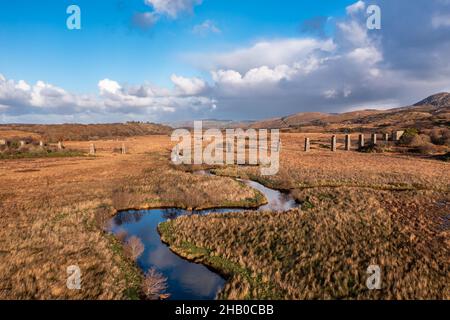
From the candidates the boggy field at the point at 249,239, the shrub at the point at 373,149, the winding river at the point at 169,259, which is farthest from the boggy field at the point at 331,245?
the shrub at the point at 373,149

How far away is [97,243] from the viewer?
486 inches

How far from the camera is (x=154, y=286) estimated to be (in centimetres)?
962

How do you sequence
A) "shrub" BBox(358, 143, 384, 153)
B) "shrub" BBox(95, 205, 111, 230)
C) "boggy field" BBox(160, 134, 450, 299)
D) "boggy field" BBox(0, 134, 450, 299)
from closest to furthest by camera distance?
"boggy field" BBox(160, 134, 450, 299), "boggy field" BBox(0, 134, 450, 299), "shrub" BBox(95, 205, 111, 230), "shrub" BBox(358, 143, 384, 153)

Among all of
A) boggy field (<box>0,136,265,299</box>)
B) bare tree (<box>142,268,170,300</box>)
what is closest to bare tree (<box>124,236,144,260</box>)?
boggy field (<box>0,136,265,299</box>)

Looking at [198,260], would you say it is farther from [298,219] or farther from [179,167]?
[179,167]

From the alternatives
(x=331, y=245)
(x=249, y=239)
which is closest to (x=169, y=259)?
(x=249, y=239)

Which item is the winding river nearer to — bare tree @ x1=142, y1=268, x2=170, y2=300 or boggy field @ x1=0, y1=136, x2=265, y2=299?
bare tree @ x1=142, y1=268, x2=170, y2=300

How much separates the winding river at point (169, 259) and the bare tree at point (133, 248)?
21 centimetres

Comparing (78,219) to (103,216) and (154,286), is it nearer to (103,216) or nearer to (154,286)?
(103,216)

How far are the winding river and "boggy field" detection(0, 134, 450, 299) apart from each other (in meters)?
0.51

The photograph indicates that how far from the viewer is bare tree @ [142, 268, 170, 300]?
9117 mm

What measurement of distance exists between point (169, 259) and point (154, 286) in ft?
7.20
